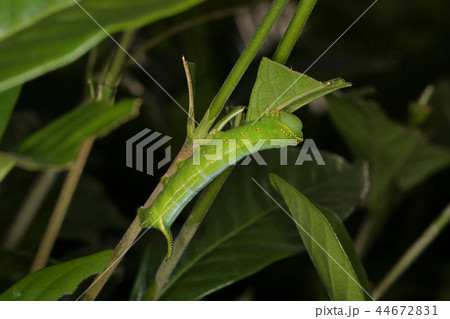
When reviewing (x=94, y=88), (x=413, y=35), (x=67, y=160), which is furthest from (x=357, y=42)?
(x=67, y=160)

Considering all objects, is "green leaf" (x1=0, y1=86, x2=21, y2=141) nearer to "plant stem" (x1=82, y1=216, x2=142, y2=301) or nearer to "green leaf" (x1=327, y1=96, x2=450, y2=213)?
"plant stem" (x1=82, y1=216, x2=142, y2=301)

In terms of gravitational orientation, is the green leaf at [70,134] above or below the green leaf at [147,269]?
above

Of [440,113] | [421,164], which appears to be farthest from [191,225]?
[440,113]

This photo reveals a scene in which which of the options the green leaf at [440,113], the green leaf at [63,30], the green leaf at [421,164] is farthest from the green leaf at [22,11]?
the green leaf at [440,113]

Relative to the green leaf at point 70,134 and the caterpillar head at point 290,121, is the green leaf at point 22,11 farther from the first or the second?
the caterpillar head at point 290,121

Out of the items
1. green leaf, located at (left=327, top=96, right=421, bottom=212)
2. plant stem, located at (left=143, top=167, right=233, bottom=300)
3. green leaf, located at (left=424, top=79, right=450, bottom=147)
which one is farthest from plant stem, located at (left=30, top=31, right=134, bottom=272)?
green leaf, located at (left=424, top=79, right=450, bottom=147)
